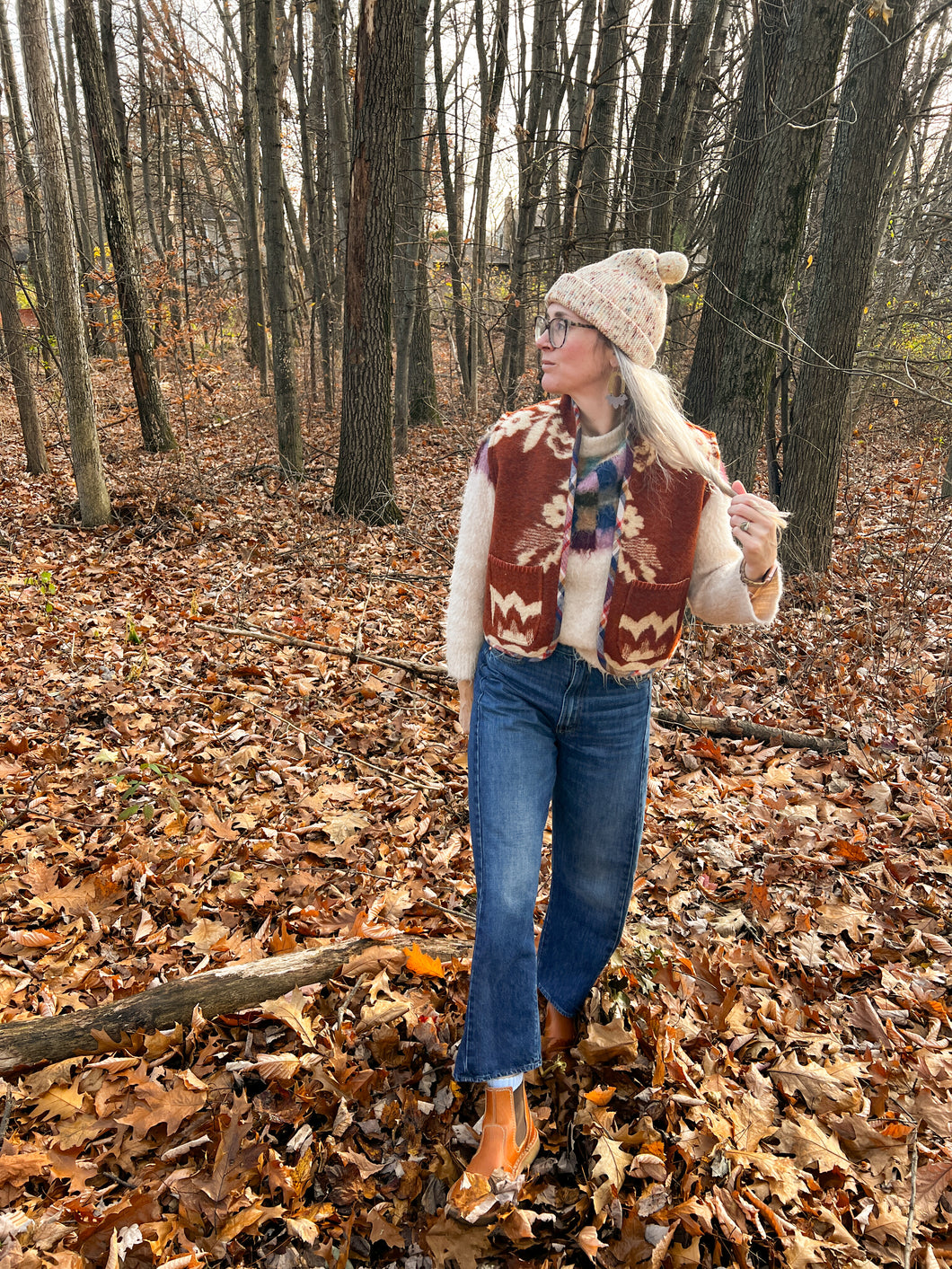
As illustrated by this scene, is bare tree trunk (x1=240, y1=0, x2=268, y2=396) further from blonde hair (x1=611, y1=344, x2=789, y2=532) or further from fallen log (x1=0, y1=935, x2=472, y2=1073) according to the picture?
fallen log (x1=0, y1=935, x2=472, y2=1073)

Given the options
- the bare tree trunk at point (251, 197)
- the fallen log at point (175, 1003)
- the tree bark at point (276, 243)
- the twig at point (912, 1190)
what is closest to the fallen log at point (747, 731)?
the fallen log at point (175, 1003)

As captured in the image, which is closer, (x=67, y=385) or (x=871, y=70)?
(x=871, y=70)

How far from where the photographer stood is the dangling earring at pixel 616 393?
6.95ft

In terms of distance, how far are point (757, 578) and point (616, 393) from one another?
0.65m

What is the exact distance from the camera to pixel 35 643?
585 cm

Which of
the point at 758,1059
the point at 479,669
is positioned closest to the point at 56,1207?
the point at 479,669

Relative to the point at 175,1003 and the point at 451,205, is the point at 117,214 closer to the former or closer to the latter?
the point at 451,205

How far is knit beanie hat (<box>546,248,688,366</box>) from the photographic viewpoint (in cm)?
201

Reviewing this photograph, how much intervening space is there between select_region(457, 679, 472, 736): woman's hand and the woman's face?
0.92 metres

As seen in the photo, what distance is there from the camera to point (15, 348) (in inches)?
357

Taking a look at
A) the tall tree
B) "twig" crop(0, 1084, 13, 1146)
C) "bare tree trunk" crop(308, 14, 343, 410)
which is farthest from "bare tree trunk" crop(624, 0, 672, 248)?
"twig" crop(0, 1084, 13, 1146)

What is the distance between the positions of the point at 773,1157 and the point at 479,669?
166cm

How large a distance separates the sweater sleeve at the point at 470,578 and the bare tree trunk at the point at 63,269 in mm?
7136

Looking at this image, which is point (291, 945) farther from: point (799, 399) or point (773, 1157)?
point (799, 399)
